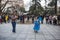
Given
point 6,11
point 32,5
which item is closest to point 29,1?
point 32,5

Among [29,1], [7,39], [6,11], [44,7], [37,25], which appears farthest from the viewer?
[44,7]

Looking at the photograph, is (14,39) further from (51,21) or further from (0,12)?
(51,21)

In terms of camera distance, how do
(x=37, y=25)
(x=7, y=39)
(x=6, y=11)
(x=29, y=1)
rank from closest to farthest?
(x=7, y=39) → (x=6, y=11) → (x=37, y=25) → (x=29, y=1)

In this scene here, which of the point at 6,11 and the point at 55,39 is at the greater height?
the point at 6,11

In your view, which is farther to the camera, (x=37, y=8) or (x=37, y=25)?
(x=37, y=8)

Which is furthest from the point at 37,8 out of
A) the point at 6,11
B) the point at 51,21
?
the point at 6,11

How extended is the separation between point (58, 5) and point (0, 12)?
66.3 ft

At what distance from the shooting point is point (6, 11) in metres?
18.0

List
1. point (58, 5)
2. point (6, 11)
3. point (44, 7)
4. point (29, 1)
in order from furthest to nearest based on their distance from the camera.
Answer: point (44, 7), point (29, 1), point (58, 5), point (6, 11)

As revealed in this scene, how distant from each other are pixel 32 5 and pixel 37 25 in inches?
1313

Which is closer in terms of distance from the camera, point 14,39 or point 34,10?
point 14,39

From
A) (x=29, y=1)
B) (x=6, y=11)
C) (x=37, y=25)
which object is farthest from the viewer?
(x=29, y=1)

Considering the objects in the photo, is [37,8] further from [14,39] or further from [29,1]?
[14,39]

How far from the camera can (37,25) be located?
72.4ft
